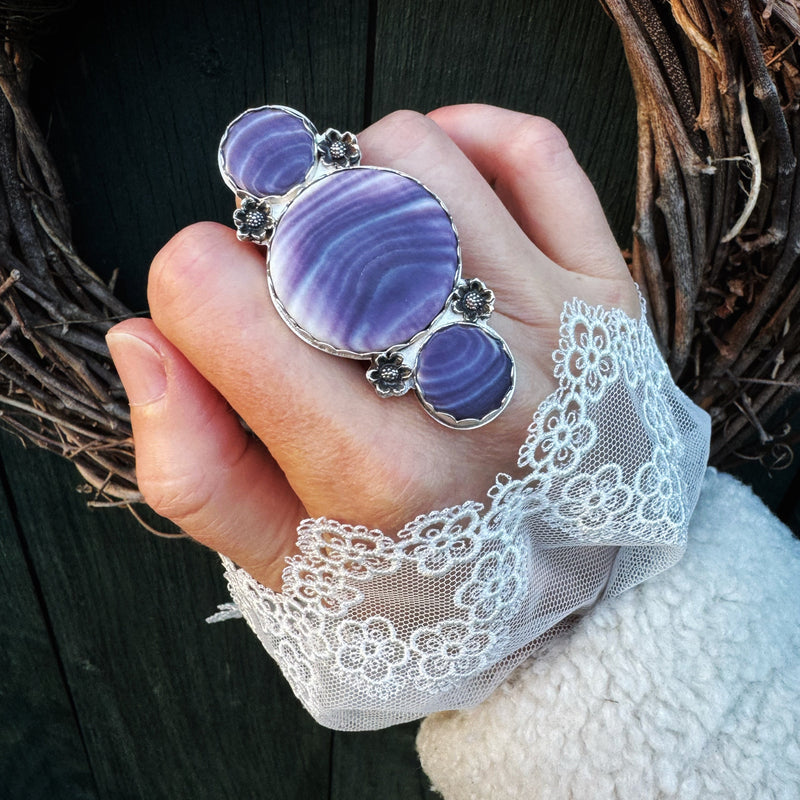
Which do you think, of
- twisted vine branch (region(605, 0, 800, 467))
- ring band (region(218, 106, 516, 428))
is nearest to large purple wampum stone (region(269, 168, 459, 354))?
ring band (region(218, 106, 516, 428))

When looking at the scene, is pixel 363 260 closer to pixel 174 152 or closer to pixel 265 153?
pixel 265 153

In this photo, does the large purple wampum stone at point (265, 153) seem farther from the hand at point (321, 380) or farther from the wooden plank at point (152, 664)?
the wooden plank at point (152, 664)

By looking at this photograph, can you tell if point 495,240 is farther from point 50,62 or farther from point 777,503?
point 777,503

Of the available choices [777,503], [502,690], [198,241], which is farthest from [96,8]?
[777,503]

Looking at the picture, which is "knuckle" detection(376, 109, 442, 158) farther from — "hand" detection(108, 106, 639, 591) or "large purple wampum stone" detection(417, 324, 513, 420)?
"large purple wampum stone" detection(417, 324, 513, 420)

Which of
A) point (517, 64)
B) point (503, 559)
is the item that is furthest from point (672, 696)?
point (517, 64)

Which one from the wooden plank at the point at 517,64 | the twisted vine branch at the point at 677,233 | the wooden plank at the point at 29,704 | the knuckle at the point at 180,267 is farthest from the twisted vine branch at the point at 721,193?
the wooden plank at the point at 29,704
